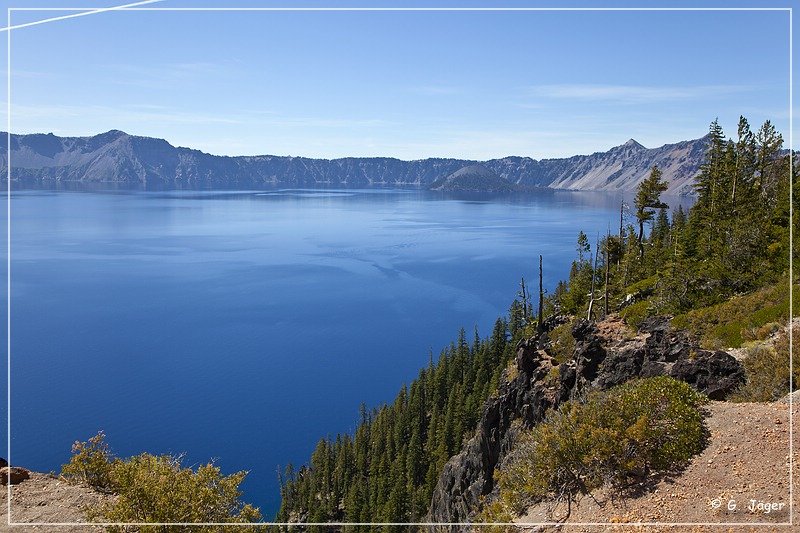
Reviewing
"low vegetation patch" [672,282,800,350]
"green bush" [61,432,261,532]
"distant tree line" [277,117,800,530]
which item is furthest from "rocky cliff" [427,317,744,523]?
"green bush" [61,432,261,532]

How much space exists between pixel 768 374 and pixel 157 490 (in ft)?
65.9

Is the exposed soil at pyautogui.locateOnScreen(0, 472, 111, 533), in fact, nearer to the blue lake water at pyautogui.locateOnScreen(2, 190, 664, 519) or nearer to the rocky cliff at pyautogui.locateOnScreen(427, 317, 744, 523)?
the rocky cliff at pyautogui.locateOnScreen(427, 317, 744, 523)

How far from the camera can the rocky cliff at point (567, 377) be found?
23.1 metres

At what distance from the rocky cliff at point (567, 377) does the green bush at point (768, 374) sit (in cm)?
62

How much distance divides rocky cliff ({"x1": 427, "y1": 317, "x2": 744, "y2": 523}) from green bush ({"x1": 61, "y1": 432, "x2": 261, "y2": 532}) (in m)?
13.2

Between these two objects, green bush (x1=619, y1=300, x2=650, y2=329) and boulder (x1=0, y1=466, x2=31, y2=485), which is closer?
boulder (x1=0, y1=466, x2=31, y2=485)

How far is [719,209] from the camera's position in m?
52.0

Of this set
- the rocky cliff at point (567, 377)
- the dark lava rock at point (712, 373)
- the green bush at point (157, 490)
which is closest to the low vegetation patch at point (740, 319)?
the rocky cliff at point (567, 377)

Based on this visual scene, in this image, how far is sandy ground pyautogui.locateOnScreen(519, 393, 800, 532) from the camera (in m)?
12.3

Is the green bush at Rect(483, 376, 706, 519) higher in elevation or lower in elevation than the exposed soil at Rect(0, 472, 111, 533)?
higher

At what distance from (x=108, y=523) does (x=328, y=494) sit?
67.0 m

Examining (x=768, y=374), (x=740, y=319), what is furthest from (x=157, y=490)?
(x=740, y=319)

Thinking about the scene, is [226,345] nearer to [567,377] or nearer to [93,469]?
[567,377]

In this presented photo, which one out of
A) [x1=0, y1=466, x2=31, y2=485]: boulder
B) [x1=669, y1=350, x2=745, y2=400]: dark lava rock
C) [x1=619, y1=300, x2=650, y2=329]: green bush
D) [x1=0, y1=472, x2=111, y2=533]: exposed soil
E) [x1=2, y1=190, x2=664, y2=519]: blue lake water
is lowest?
[x1=2, y1=190, x2=664, y2=519]: blue lake water
